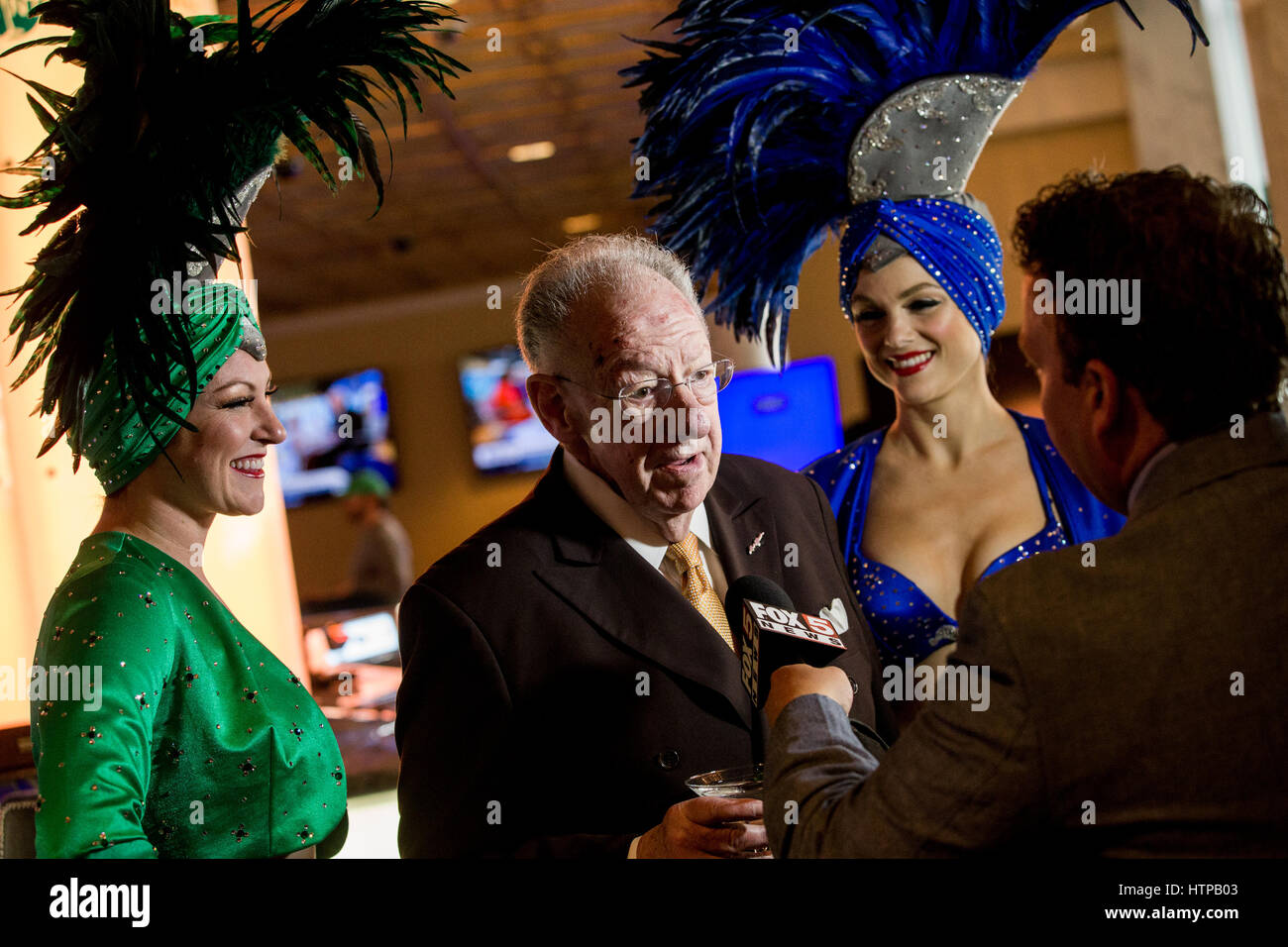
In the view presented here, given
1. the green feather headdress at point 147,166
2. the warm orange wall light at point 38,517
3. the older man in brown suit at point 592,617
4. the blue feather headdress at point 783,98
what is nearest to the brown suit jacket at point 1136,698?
the older man in brown suit at point 592,617

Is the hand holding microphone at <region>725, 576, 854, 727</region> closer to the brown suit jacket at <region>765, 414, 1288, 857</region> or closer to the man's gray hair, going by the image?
the brown suit jacket at <region>765, 414, 1288, 857</region>

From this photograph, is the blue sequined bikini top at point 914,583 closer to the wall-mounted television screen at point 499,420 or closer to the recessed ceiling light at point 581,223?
the wall-mounted television screen at point 499,420

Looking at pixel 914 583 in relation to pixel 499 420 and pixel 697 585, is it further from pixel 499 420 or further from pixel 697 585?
pixel 499 420

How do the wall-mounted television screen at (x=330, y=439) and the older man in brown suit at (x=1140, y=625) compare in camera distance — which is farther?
the wall-mounted television screen at (x=330, y=439)

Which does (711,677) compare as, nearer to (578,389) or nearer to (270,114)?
(578,389)

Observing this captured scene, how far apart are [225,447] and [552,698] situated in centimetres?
56

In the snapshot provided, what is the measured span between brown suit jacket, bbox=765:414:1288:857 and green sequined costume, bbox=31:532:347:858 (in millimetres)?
822

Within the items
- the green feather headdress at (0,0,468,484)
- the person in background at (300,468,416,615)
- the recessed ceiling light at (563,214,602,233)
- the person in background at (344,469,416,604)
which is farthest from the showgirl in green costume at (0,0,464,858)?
the recessed ceiling light at (563,214,602,233)

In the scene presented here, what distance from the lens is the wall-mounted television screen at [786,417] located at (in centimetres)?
251

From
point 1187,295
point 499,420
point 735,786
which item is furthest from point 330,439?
point 1187,295

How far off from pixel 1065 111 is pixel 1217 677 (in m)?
6.15

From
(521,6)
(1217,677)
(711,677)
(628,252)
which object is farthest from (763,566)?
(521,6)

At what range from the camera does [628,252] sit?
1654mm

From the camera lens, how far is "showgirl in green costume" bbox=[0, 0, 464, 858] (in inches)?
56.4
